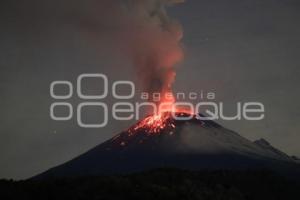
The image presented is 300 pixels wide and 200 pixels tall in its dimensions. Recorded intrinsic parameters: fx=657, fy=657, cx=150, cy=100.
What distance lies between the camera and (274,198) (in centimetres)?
14812

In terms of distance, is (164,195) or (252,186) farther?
(252,186)

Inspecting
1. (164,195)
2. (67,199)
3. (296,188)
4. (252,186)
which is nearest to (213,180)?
(252,186)

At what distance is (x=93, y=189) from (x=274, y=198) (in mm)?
58453

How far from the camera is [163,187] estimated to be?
11406cm

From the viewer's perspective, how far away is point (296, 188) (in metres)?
159

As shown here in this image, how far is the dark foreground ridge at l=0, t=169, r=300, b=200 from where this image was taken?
309 feet

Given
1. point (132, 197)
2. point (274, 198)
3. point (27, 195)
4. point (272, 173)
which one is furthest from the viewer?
point (272, 173)

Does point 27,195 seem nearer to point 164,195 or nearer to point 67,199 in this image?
point 67,199

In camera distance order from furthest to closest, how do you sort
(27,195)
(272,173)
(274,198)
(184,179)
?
(272,173), (274,198), (184,179), (27,195)

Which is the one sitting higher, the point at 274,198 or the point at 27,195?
the point at 27,195

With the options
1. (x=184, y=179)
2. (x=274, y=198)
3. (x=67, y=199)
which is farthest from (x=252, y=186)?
(x=67, y=199)

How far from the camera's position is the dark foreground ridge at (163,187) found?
309 ft

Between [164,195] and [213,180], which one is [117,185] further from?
[213,180]

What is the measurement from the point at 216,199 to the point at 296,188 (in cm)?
4774
